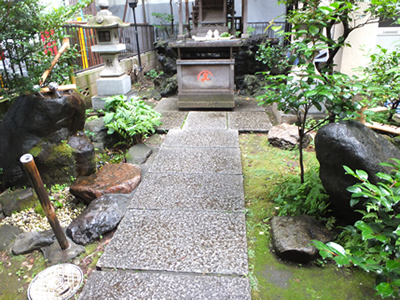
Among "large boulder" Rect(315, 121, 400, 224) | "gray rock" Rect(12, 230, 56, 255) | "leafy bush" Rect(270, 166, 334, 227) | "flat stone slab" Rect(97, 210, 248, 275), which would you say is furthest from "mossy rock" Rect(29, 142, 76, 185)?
"large boulder" Rect(315, 121, 400, 224)

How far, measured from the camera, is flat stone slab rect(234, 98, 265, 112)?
7066 millimetres

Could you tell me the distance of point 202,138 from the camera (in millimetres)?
5281

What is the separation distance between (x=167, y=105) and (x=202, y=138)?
2.67 m

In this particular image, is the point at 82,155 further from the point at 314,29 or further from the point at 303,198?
the point at 314,29

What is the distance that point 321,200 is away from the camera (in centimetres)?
299

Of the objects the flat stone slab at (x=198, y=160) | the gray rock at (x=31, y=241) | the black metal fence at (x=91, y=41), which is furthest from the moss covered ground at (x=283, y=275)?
the black metal fence at (x=91, y=41)

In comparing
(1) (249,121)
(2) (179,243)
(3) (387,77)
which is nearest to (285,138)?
(1) (249,121)

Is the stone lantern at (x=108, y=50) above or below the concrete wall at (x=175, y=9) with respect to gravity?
below

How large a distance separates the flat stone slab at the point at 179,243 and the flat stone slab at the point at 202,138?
1.97 m

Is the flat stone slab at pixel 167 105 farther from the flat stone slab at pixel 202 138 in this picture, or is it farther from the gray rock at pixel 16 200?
the gray rock at pixel 16 200

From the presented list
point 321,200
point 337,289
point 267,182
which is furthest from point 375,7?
point 337,289

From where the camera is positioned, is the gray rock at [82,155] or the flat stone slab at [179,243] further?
the gray rock at [82,155]

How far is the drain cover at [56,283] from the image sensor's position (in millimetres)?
2359

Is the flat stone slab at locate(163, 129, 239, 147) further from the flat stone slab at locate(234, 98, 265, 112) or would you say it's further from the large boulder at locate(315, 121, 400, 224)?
the large boulder at locate(315, 121, 400, 224)
